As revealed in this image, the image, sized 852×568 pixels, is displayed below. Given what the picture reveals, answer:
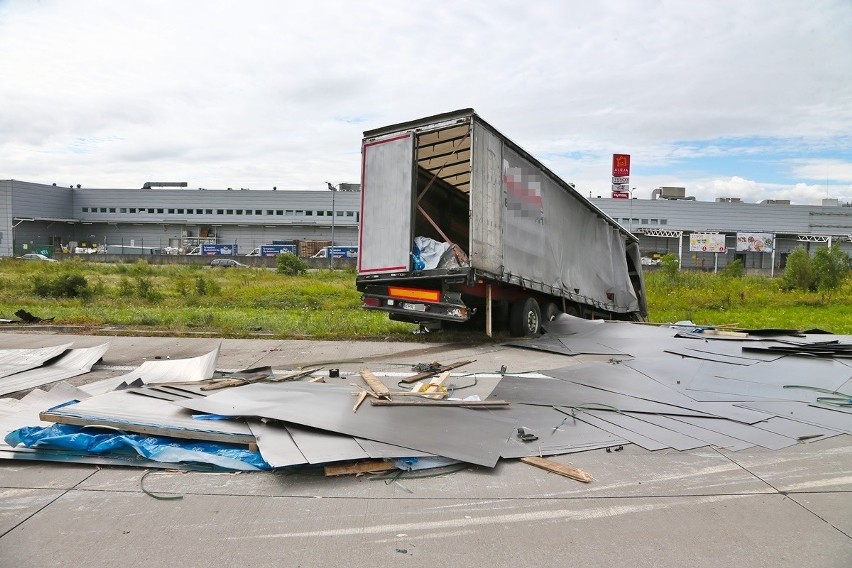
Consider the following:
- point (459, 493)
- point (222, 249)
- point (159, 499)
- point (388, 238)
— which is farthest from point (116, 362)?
point (222, 249)

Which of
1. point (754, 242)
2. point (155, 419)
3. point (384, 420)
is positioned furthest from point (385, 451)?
point (754, 242)

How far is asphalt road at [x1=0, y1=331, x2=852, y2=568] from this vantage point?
372 centimetres

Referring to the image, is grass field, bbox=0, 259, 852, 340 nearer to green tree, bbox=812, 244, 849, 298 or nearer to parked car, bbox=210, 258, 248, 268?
green tree, bbox=812, 244, 849, 298

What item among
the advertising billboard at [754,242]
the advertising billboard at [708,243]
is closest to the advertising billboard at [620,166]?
the advertising billboard at [708,243]

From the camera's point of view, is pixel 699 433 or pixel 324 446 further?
pixel 699 433

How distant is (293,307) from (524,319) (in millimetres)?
9646

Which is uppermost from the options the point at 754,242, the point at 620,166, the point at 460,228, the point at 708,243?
the point at 620,166

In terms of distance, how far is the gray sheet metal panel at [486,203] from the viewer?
1135 centimetres

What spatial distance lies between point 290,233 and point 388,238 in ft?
237

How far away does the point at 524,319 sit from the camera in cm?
1323

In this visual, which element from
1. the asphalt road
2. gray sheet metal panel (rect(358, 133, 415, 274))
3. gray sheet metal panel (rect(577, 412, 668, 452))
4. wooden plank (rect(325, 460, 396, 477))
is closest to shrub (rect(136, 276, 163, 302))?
gray sheet metal panel (rect(358, 133, 415, 274))

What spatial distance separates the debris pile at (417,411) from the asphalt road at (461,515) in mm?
185

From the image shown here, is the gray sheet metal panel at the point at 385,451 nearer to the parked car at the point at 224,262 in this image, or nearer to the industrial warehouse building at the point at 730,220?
the parked car at the point at 224,262

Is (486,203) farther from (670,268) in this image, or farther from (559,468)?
(670,268)
